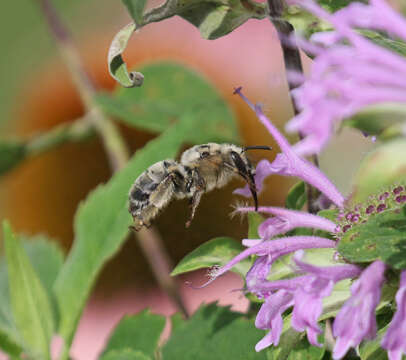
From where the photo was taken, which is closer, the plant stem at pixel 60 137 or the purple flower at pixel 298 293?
the purple flower at pixel 298 293

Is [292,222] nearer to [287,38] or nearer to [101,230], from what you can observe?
[287,38]

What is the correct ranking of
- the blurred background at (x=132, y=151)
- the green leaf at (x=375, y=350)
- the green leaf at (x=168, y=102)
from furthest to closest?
the blurred background at (x=132, y=151), the green leaf at (x=168, y=102), the green leaf at (x=375, y=350)

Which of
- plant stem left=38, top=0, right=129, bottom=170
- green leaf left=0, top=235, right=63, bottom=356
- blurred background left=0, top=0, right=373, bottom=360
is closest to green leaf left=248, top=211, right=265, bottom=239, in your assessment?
green leaf left=0, top=235, right=63, bottom=356

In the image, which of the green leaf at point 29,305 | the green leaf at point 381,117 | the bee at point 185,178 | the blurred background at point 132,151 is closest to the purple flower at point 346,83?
the green leaf at point 381,117

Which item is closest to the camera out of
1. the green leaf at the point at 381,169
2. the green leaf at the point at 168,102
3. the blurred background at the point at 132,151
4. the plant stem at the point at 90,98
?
the green leaf at the point at 381,169

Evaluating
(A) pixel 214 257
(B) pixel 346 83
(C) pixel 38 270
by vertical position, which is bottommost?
(C) pixel 38 270

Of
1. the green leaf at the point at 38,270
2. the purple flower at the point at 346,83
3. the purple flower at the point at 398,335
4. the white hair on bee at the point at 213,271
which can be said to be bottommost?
the green leaf at the point at 38,270

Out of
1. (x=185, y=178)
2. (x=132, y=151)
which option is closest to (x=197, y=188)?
(x=185, y=178)

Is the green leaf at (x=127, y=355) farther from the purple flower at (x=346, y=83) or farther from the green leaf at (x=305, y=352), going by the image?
the purple flower at (x=346, y=83)
